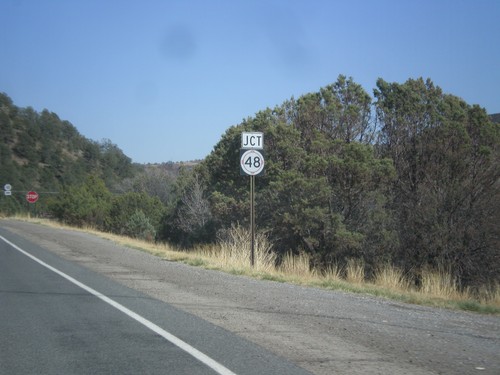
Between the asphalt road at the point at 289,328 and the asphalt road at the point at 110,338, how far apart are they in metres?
0.03

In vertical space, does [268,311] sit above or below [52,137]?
below

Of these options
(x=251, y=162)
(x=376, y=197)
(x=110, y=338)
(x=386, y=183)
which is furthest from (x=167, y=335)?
(x=386, y=183)

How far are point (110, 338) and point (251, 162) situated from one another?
846cm

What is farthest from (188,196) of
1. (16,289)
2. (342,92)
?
(16,289)

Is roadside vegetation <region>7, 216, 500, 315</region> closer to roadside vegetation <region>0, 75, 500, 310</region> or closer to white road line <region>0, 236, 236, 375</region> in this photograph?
roadside vegetation <region>0, 75, 500, 310</region>

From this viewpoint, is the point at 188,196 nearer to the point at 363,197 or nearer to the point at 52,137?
the point at 363,197

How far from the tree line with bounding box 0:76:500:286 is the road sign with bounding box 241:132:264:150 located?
14.1 ft

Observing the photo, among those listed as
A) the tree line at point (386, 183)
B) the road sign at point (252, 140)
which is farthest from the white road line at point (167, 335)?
the tree line at point (386, 183)

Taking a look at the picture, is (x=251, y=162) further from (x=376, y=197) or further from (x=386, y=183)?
(x=386, y=183)

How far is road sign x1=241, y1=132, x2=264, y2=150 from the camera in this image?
14.2 metres

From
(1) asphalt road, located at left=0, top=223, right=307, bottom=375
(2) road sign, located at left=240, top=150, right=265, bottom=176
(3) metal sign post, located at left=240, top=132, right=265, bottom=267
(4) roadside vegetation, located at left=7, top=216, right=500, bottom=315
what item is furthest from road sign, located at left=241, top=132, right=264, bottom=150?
(1) asphalt road, located at left=0, top=223, right=307, bottom=375

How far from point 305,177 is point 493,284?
736 cm

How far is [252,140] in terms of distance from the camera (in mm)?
14336

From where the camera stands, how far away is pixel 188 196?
3462 centimetres
